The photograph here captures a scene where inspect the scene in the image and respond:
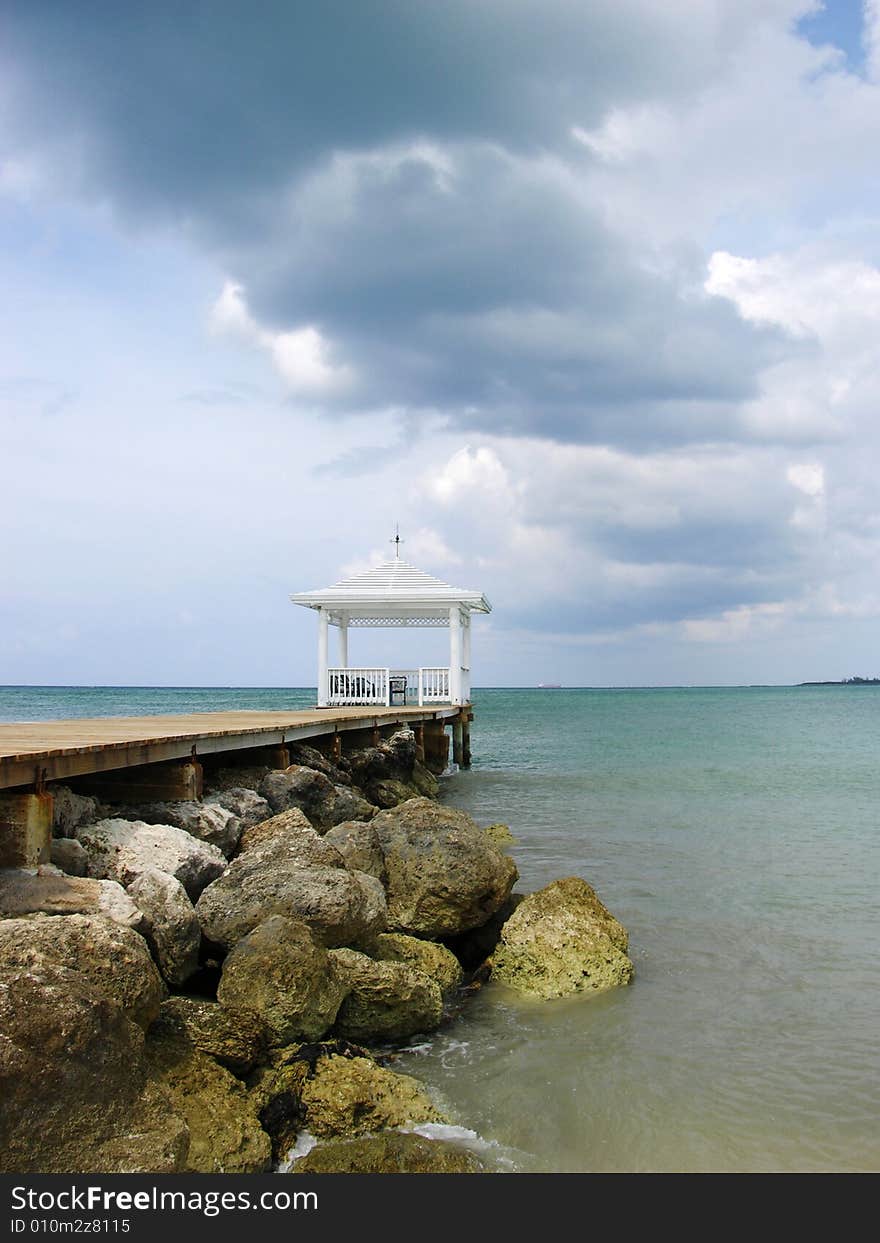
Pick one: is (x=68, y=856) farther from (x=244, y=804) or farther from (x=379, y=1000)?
(x=244, y=804)

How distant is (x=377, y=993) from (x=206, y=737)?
4269 millimetres

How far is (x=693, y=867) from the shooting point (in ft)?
36.8

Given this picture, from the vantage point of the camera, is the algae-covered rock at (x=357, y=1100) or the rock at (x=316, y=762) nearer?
the algae-covered rock at (x=357, y=1100)

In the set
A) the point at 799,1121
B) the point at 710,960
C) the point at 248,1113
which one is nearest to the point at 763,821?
the point at 710,960

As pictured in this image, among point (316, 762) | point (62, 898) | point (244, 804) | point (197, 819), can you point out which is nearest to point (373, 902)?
point (62, 898)

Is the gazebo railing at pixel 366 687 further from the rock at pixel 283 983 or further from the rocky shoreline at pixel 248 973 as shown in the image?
the rock at pixel 283 983

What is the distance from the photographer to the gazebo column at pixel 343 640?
2345 centimetres

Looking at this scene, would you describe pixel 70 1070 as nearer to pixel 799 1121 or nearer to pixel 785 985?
pixel 799 1121

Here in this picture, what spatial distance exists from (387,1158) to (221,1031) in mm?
1072

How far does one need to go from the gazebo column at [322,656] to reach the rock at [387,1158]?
57.2 feet

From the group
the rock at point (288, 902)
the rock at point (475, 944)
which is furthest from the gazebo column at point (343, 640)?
the rock at point (288, 902)

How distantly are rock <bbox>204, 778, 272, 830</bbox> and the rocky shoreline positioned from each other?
0.02m

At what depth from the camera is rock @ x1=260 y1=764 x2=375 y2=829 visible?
30.8 feet

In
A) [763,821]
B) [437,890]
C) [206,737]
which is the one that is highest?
[206,737]
